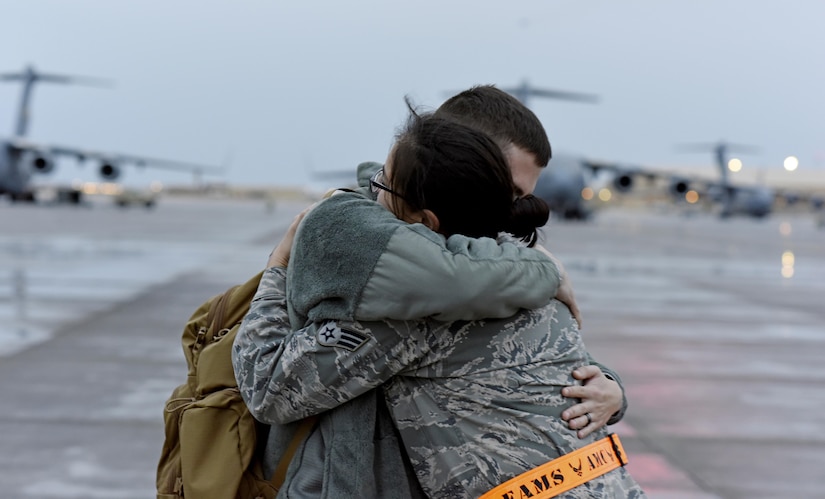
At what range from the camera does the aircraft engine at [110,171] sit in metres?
36.5

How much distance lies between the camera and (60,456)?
4242 mm

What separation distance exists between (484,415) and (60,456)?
3.49 m

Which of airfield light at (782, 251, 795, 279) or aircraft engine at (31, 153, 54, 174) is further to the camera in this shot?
aircraft engine at (31, 153, 54, 174)

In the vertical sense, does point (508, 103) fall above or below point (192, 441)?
above

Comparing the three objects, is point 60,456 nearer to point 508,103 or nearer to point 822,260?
point 508,103

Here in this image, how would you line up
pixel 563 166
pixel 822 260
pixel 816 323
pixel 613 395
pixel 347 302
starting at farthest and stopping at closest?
pixel 563 166 < pixel 822 260 < pixel 816 323 < pixel 613 395 < pixel 347 302

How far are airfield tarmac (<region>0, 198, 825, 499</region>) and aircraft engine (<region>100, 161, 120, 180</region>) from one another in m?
22.7

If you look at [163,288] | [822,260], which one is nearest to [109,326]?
[163,288]

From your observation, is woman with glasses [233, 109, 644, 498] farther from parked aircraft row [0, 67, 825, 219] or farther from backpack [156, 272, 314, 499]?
parked aircraft row [0, 67, 825, 219]

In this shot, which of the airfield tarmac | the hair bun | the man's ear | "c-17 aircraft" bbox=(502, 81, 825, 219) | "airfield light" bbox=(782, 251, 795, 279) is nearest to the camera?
the man's ear

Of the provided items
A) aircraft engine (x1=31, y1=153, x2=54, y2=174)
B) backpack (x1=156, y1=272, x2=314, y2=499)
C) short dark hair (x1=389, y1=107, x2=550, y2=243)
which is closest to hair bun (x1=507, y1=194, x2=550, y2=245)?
short dark hair (x1=389, y1=107, x2=550, y2=243)

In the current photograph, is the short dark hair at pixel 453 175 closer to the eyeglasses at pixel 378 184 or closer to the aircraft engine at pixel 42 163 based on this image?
the eyeglasses at pixel 378 184

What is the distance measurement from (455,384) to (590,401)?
0.26m

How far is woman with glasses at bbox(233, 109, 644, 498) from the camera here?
1.42m
